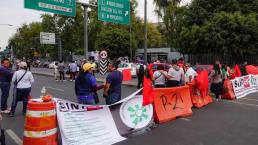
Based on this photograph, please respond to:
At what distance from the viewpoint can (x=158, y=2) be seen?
5256 centimetres

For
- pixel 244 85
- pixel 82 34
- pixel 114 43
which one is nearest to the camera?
pixel 244 85

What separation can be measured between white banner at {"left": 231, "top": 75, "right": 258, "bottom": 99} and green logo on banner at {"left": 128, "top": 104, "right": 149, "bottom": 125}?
844cm

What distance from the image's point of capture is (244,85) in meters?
18.4

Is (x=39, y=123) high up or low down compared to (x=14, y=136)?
up

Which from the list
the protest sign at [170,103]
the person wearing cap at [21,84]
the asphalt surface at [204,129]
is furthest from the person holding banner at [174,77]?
the person wearing cap at [21,84]

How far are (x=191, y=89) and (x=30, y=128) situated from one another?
7.71 meters

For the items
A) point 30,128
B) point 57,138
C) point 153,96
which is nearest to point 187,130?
point 153,96

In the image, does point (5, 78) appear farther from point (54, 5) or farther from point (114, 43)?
point (114, 43)

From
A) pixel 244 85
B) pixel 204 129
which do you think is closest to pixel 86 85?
pixel 204 129

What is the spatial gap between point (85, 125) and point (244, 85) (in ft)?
41.5

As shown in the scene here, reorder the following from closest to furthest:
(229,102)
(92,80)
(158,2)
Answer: (92,80) → (229,102) → (158,2)

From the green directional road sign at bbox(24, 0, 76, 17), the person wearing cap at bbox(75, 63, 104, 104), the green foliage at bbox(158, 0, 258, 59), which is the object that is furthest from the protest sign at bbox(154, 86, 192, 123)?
the green foliage at bbox(158, 0, 258, 59)

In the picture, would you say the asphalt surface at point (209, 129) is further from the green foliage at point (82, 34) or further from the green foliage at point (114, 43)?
the green foliage at point (82, 34)

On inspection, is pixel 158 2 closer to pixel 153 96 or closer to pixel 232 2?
pixel 232 2
